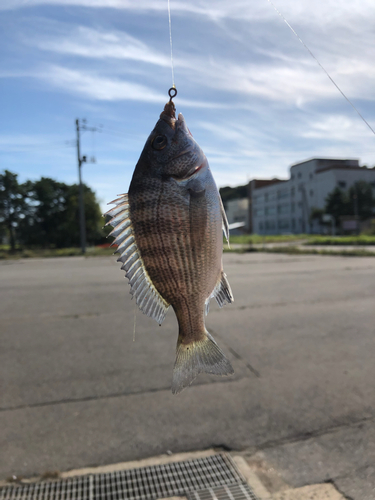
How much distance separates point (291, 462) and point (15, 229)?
4017mm

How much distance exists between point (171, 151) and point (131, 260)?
0.20 m

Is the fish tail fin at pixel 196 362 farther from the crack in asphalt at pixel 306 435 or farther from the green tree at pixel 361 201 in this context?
the green tree at pixel 361 201

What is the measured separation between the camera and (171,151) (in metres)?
0.70

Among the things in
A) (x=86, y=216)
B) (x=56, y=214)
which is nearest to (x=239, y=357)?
(x=86, y=216)

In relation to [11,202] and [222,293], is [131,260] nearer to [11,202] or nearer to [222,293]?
[222,293]

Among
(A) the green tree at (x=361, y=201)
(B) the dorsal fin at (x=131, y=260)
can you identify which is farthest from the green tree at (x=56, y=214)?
(A) the green tree at (x=361, y=201)

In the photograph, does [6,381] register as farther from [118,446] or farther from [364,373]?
[364,373]

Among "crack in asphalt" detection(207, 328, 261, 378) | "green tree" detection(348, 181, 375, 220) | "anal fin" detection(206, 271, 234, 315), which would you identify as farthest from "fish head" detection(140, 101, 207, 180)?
"green tree" detection(348, 181, 375, 220)

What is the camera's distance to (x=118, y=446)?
4418mm

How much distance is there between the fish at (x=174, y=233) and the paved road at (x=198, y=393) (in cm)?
393

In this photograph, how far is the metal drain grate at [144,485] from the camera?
12.3 ft

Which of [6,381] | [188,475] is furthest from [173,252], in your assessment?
[6,381]

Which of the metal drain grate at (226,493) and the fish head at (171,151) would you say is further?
the metal drain grate at (226,493)

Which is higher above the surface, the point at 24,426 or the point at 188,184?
the point at 188,184
